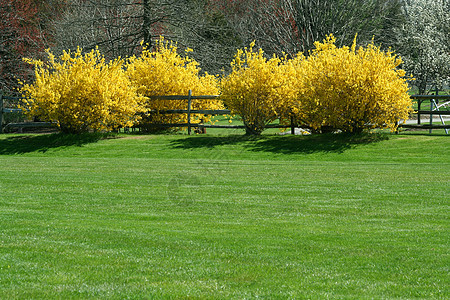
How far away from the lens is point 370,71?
55.8 ft

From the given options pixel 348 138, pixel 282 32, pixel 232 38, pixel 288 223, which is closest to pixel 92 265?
pixel 288 223

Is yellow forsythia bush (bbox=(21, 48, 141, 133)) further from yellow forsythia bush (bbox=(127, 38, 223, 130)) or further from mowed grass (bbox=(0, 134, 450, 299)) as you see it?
mowed grass (bbox=(0, 134, 450, 299))

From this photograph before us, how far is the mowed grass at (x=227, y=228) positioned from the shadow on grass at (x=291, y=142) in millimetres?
1400

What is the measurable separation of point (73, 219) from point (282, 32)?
2769 centimetres

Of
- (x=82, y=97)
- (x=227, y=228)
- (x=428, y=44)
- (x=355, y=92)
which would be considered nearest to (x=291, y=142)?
(x=355, y=92)

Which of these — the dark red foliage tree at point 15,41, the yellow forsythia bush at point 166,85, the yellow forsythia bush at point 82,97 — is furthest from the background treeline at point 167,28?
the yellow forsythia bush at point 82,97

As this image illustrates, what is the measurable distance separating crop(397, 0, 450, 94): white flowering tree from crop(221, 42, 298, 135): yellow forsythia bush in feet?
76.4

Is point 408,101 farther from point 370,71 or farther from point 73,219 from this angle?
point 73,219

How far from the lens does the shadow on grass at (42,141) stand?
18047mm

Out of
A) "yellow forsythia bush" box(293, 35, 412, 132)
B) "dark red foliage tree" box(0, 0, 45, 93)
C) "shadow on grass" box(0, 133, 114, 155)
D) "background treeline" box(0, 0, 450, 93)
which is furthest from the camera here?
"dark red foliage tree" box(0, 0, 45, 93)

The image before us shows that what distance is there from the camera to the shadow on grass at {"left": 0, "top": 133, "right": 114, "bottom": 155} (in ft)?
59.2

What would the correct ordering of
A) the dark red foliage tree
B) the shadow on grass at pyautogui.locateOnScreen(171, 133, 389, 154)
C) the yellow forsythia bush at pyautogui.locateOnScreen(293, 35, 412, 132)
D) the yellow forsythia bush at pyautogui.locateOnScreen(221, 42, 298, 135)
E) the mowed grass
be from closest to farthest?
the mowed grass
the shadow on grass at pyautogui.locateOnScreen(171, 133, 389, 154)
the yellow forsythia bush at pyautogui.locateOnScreen(293, 35, 412, 132)
the yellow forsythia bush at pyautogui.locateOnScreen(221, 42, 298, 135)
the dark red foliage tree

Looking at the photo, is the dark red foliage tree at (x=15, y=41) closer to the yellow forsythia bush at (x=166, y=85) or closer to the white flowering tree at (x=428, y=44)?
the yellow forsythia bush at (x=166, y=85)

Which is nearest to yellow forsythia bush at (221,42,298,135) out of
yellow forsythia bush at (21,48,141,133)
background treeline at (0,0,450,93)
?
yellow forsythia bush at (21,48,141,133)
